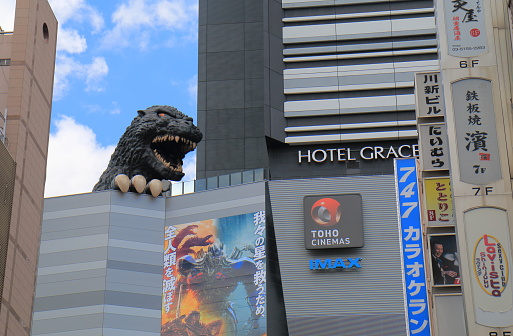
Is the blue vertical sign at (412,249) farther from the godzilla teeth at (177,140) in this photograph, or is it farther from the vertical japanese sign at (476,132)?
the godzilla teeth at (177,140)

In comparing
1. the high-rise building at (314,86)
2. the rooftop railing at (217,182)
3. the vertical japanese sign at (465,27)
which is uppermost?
the high-rise building at (314,86)

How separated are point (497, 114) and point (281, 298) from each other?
1120 inches

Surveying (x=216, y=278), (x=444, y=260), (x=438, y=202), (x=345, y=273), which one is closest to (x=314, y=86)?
(x=345, y=273)

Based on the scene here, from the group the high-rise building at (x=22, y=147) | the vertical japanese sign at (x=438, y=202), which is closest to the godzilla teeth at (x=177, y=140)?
the high-rise building at (x=22, y=147)

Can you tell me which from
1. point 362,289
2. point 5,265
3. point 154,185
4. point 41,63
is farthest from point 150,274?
point 5,265

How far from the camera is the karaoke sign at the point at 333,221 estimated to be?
49844 millimetres

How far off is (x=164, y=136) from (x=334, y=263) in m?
10.8

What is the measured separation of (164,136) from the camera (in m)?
46.5

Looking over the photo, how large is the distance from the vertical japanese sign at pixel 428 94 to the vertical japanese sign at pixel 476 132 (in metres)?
7.48

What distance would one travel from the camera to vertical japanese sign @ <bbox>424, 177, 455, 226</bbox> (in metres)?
28.4

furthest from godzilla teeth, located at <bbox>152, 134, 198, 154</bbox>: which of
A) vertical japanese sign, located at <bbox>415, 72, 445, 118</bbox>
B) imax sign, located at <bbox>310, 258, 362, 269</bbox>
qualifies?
vertical japanese sign, located at <bbox>415, 72, 445, 118</bbox>

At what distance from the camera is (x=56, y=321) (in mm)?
48938

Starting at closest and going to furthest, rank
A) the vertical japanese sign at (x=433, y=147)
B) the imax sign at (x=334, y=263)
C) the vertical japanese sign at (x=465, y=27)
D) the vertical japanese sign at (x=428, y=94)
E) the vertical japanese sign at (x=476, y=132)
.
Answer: the vertical japanese sign at (x=476, y=132) → the vertical japanese sign at (x=465, y=27) → the vertical japanese sign at (x=433, y=147) → the vertical japanese sign at (x=428, y=94) → the imax sign at (x=334, y=263)

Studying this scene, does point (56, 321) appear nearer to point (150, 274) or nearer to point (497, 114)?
point (150, 274)
